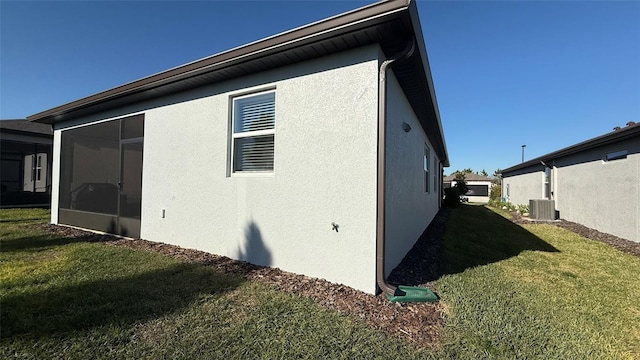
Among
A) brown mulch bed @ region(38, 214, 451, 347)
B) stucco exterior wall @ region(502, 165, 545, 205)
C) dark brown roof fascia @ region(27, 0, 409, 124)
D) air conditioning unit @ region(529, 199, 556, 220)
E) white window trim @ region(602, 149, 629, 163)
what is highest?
dark brown roof fascia @ region(27, 0, 409, 124)

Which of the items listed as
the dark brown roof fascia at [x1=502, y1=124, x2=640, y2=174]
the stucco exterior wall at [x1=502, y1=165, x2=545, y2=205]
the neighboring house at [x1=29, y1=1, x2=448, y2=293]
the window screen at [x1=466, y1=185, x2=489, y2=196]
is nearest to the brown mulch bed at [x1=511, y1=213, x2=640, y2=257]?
the dark brown roof fascia at [x1=502, y1=124, x2=640, y2=174]

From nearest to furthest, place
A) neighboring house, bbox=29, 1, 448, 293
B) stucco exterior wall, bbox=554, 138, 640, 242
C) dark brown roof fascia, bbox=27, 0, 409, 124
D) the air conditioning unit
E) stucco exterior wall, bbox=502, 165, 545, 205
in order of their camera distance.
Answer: dark brown roof fascia, bbox=27, 0, 409, 124 < neighboring house, bbox=29, 1, 448, 293 < stucco exterior wall, bbox=554, 138, 640, 242 < the air conditioning unit < stucco exterior wall, bbox=502, 165, 545, 205

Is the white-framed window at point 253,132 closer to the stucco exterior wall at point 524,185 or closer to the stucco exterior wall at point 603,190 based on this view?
the stucco exterior wall at point 603,190

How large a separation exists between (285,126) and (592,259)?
23.4 feet

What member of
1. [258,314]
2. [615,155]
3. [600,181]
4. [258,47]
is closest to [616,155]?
[615,155]

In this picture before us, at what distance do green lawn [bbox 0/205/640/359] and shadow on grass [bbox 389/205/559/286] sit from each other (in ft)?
0.61

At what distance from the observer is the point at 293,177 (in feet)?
13.9

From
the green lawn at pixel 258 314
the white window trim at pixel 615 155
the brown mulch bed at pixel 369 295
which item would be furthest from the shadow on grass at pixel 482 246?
the white window trim at pixel 615 155

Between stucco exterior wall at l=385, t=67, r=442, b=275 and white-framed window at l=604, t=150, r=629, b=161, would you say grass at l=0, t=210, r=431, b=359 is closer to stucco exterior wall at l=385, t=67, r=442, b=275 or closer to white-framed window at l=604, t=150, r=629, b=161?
stucco exterior wall at l=385, t=67, r=442, b=275

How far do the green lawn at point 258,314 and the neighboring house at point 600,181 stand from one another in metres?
4.43

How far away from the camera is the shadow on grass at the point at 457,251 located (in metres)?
4.46

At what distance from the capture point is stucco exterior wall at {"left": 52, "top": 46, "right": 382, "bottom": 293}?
12.1 feet

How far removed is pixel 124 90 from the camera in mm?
6102

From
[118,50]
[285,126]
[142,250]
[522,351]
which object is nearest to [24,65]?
[118,50]
